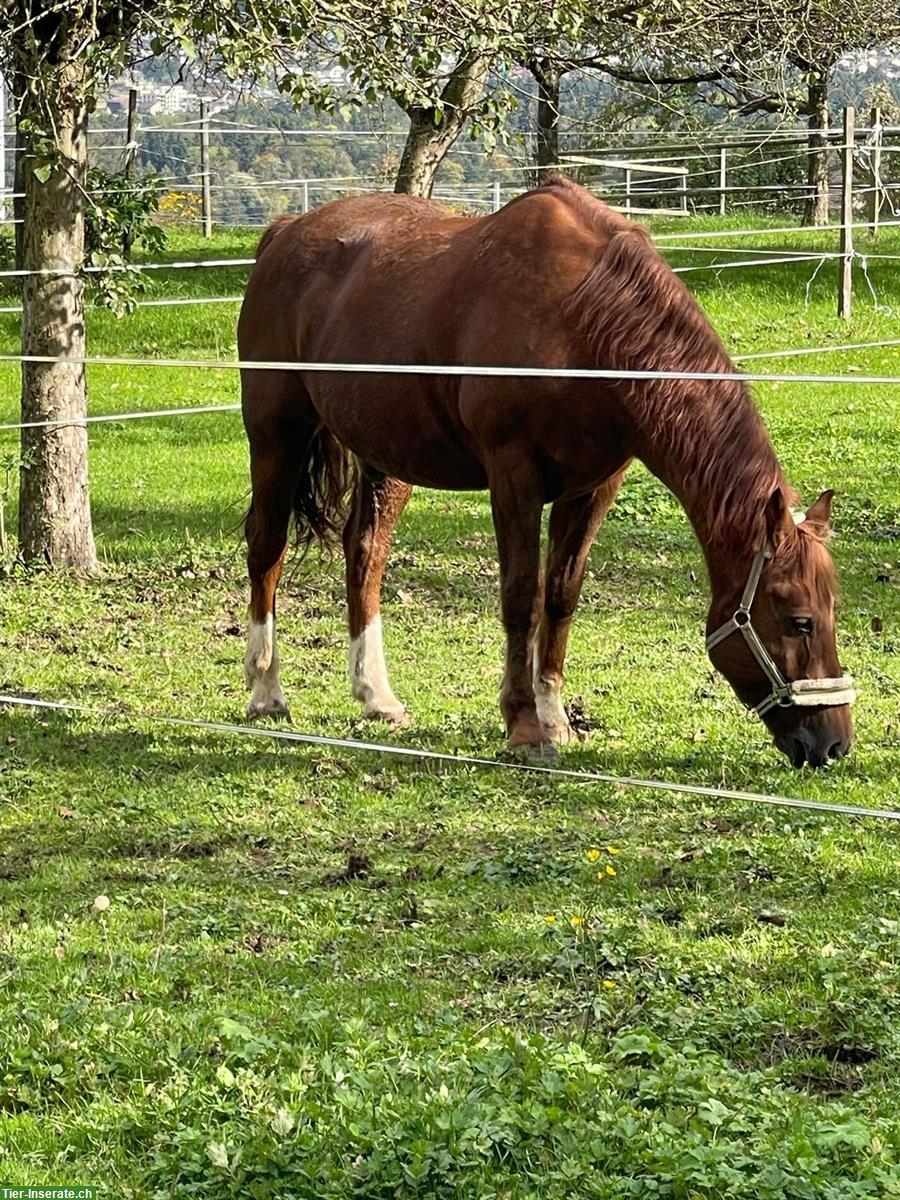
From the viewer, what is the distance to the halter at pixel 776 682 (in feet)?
16.5

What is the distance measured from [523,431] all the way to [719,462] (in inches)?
30.6

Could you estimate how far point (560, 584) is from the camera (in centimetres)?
627

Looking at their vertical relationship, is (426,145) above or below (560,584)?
above

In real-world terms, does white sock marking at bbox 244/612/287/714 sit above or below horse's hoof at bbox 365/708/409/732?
above

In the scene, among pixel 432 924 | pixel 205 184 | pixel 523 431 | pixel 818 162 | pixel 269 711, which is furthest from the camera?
pixel 818 162

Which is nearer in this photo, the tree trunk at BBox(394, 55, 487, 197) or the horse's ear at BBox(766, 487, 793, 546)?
the horse's ear at BBox(766, 487, 793, 546)

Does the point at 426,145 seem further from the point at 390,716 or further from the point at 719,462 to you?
the point at 719,462

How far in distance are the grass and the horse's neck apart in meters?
0.91

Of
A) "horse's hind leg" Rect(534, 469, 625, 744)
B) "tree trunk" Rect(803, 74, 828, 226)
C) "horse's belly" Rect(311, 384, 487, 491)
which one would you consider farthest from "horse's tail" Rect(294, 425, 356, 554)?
"tree trunk" Rect(803, 74, 828, 226)

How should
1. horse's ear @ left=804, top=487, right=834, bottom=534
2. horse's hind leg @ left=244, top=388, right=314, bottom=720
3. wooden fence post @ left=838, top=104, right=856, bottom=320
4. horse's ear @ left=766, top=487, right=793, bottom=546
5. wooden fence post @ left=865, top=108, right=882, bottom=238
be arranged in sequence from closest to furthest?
horse's ear @ left=766, top=487, right=793, bottom=546
horse's ear @ left=804, top=487, right=834, bottom=534
horse's hind leg @ left=244, top=388, right=314, bottom=720
wooden fence post @ left=838, top=104, right=856, bottom=320
wooden fence post @ left=865, top=108, right=882, bottom=238

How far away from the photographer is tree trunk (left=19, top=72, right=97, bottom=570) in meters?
8.52

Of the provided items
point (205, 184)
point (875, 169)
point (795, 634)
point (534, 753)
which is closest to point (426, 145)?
point (534, 753)

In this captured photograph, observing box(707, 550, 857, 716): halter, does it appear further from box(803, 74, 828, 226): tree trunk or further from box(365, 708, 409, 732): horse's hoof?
box(803, 74, 828, 226): tree trunk

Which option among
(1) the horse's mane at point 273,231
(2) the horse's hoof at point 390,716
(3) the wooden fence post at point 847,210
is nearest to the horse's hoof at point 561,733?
(2) the horse's hoof at point 390,716
